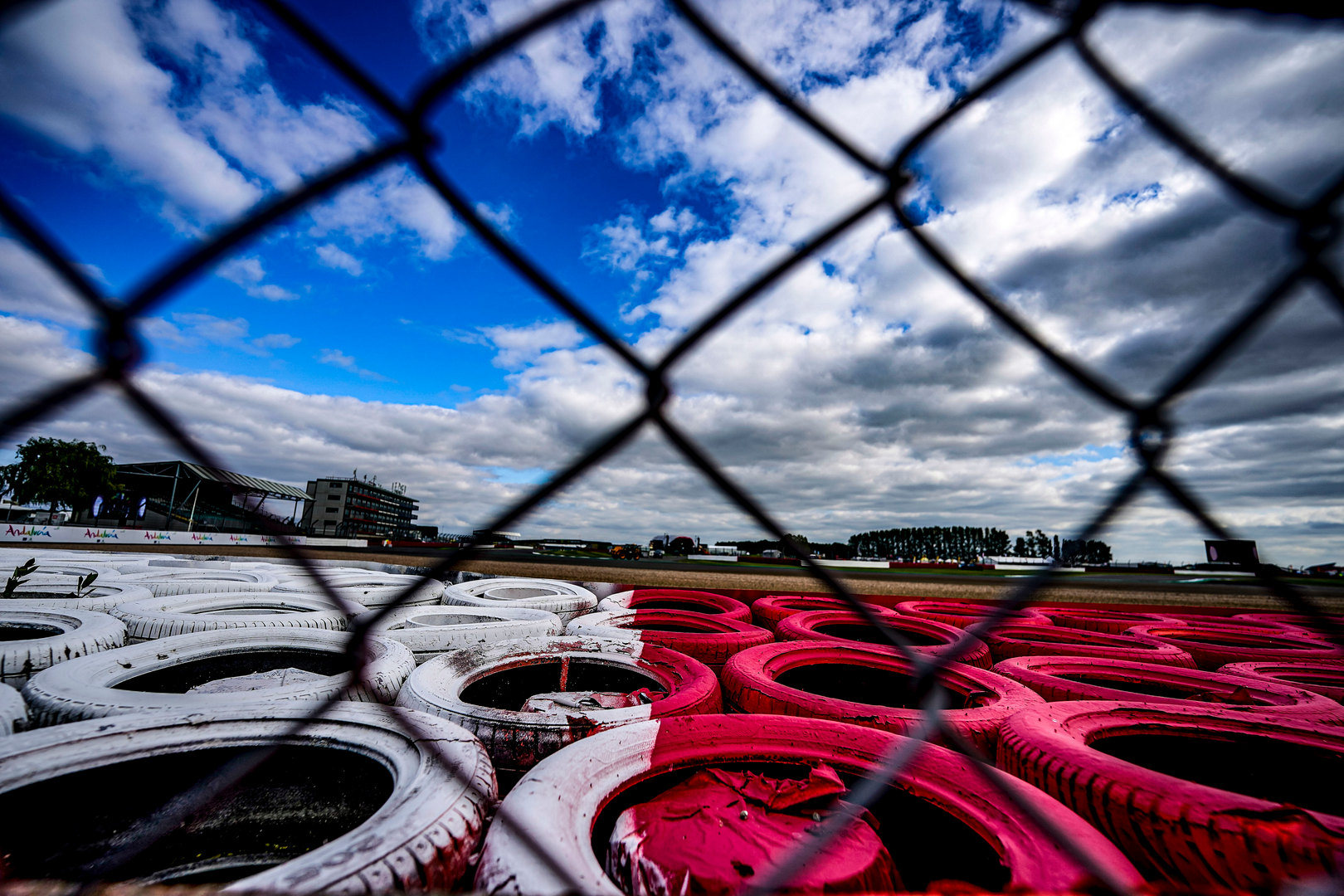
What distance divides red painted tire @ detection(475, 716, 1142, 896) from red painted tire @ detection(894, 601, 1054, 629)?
3.66m

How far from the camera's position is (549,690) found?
3123 millimetres

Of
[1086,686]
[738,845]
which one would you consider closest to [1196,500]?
[738,845]

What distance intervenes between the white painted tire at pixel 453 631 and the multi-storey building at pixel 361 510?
4246 cm

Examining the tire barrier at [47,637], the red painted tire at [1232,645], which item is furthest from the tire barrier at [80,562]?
the red painted tire at [1232,645]

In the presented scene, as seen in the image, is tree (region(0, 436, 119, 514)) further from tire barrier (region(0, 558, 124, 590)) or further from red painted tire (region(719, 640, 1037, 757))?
red painted tire (region(719, 640, 1037, 757))

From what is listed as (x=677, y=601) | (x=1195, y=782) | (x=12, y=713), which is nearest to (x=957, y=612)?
(x=677, y=601)

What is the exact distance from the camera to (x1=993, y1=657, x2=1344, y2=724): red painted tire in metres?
2.44

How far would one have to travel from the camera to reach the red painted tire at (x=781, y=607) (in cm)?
512

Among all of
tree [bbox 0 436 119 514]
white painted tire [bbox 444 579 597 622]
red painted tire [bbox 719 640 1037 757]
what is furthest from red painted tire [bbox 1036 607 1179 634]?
tree [bbox 0 436 119 514]

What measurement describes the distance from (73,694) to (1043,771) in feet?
11.3

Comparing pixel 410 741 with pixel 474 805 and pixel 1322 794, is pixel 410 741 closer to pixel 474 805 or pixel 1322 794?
pixel 474 805

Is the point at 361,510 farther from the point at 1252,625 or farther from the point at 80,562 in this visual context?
the point at 1252,625

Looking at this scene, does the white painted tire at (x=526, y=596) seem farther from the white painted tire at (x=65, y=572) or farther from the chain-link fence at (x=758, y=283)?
the chain-link fence at (x=758, y=283)

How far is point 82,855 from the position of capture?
1545 mm
